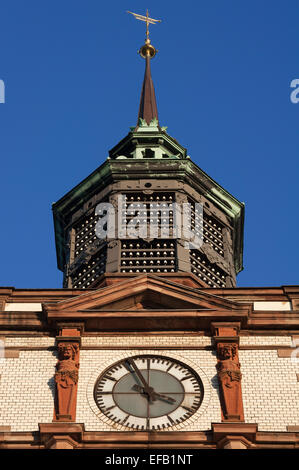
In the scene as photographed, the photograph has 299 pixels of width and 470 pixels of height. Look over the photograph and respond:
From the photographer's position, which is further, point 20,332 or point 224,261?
point 224,261

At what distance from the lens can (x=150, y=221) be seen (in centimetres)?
3888

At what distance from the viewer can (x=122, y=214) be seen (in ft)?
128

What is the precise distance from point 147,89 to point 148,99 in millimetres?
1004

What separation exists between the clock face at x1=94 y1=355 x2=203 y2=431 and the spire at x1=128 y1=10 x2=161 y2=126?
49.3 feet

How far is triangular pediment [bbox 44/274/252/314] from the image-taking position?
3275cm

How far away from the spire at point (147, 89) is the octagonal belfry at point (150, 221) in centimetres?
406

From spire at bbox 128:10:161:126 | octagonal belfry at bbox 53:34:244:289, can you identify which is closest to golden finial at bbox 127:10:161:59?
spire at bbox 128:10:161:126

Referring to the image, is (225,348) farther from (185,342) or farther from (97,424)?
(97,424)

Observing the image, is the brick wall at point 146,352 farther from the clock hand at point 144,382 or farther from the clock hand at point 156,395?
the clock hand at point 156,395

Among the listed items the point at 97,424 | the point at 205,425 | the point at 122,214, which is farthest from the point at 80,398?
the point at 122,214

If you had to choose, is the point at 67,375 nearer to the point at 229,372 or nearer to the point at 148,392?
the point at 148,392
